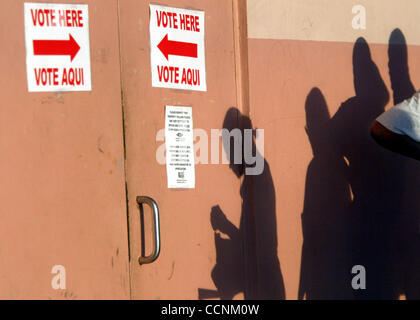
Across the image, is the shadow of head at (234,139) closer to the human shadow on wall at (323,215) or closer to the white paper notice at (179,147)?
the white paper notice at (179,147)

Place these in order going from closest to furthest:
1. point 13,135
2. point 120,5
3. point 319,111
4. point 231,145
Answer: point 13,135
point 120,5
point 231,145
point 319,111

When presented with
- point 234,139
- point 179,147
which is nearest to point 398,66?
point 234,139

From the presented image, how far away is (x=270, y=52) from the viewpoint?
4242 mm

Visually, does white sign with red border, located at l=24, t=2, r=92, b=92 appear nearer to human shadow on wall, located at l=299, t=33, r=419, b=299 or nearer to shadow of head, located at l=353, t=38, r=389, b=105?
human shadow on wall, located at l=299, t=33, r=419, b=299

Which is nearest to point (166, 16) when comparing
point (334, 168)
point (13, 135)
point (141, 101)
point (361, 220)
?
point (141, 101)

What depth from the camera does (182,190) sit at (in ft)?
12.9

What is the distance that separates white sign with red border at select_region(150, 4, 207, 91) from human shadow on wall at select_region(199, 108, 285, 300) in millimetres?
322

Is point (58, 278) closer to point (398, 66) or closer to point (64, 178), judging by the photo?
point (64, 178)

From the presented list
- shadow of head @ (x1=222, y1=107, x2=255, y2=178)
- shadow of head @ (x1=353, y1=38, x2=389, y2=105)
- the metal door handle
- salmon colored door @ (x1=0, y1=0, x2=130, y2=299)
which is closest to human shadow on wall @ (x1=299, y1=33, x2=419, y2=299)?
shadow of head @ (x1=353, y1=38, x2=389, y2=105)

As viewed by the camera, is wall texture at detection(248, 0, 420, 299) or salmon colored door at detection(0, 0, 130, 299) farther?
wall texture at detection(248, 0, 420, 299)

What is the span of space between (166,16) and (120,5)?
289 mm

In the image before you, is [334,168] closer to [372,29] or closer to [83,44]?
[372,29]

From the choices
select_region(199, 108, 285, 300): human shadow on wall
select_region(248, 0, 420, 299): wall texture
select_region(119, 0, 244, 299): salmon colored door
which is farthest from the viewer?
select_region(248, 0, 420, 299): wall texture

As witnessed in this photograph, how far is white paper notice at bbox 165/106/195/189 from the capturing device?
3895 mm
